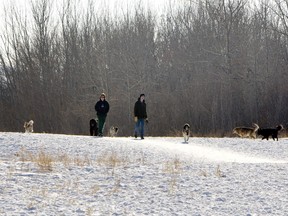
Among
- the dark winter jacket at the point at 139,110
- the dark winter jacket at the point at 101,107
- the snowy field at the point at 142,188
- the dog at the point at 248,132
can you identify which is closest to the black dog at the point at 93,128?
the dark winter jacket at the point at 101,107

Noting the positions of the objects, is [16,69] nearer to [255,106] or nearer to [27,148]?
[255,106]

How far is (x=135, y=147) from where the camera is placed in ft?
69.3

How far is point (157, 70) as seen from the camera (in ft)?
189

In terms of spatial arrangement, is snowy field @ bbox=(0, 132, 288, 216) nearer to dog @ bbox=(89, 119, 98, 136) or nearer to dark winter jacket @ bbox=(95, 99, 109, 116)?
dark winter jacket @ bbox=(95, 99, 109, 116)

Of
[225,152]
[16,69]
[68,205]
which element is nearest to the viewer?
[68,205]

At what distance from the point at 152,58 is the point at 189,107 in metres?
11.8

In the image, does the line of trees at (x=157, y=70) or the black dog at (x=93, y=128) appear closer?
the black dog at (x=93, y=128)

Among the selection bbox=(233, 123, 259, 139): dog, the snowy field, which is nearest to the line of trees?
bbox=(233, 123, 259, 139): dog

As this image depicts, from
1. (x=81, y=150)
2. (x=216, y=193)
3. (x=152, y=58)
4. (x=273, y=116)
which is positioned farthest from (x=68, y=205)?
(x=152, y=58)

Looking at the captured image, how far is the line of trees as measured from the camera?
47000mm

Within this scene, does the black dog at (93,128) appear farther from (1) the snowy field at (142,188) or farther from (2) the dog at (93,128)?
(1) the snowy field at (142,188)

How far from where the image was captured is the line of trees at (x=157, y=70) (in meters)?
Answer: 47.0

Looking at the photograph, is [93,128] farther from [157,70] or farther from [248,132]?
[157,70]

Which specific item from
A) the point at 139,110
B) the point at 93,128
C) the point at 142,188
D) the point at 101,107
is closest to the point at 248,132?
the point at 139,110
